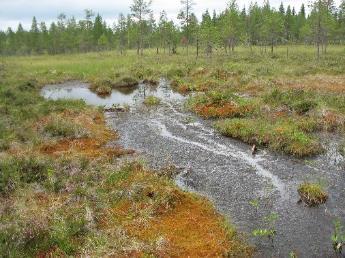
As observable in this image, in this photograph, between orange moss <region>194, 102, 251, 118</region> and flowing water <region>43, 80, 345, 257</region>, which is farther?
orange moss <region>194, 102, 251, 118</region>

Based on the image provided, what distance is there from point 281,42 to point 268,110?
98.2m

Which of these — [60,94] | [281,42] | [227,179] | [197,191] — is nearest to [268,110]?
[227,179]

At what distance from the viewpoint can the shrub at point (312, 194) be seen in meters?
16.4

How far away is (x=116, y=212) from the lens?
1505 cm

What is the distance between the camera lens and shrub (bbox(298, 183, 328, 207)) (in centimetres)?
1639

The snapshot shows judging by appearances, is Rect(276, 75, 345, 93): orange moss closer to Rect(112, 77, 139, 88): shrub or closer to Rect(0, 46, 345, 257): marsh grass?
Rect(0, 46, 345, 257): marsh grass

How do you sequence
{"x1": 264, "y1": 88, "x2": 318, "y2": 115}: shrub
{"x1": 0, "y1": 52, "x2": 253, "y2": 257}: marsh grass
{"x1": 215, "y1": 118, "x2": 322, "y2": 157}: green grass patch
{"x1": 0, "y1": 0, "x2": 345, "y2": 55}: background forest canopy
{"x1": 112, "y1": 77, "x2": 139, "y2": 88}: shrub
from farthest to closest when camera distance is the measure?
1. {"x1": 0, "y1": 0, "x2": 345, "y2": 55}: background forest canopy
2. {"x1": 112, "y1": 77, "x2": 139, "y2": 88}: shrub
3. {"x1": 264, "y1": 88, "x2": 318, "y2": 115}: shrub
4. {"x1": 215, "y1": 118, "x2": 322, "y2": 157}: green grass patch
5. {"x1": 0, "y1": 52, "x2": 253, "y2": 257}: marsh grass

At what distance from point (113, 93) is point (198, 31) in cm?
3972

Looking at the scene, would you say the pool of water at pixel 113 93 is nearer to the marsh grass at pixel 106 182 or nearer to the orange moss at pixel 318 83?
the marsh grass at pixel 106 182

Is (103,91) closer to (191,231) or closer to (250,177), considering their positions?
(250,177)

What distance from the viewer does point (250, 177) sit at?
19375 millimetres

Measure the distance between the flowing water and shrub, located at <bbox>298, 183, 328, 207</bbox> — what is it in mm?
320

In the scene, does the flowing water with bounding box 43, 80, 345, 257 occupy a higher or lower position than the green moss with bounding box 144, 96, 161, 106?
lower

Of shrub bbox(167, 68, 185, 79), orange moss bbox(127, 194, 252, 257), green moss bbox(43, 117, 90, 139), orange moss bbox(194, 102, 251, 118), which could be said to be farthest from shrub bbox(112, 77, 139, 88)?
orange moss bbox(127, 194, 252, 257)
